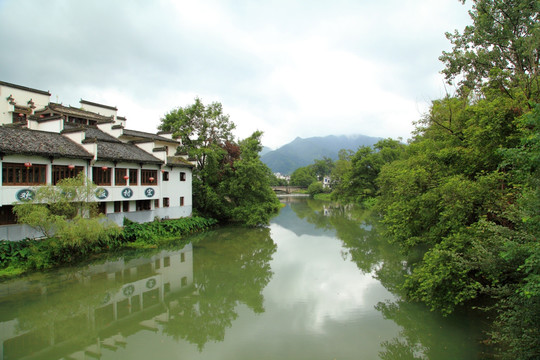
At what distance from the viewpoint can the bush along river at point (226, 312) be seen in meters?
8.77

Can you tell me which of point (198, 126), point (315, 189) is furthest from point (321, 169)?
point (198, 126)

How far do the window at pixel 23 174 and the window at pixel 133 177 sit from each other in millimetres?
5842

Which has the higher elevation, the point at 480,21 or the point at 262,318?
the point at 480,21

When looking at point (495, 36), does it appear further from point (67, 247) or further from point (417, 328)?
point (67, 247)

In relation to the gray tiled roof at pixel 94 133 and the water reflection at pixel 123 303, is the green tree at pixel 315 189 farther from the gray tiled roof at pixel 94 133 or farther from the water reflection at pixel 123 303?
the water reflection at pixel 123 303

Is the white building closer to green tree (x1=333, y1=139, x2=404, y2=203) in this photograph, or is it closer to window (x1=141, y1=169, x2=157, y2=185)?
window (x1=141, y1=169, x2=157, y2=185)

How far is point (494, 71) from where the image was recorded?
1012 centimetres

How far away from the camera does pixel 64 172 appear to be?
18.2m

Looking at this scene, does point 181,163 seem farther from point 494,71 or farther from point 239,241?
point 494,71

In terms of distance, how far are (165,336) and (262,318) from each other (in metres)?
3.19

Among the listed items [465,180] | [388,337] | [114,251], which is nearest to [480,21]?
[465,180]

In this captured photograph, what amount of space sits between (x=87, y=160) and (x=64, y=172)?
147 cm

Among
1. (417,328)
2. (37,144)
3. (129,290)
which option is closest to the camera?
(417,328)

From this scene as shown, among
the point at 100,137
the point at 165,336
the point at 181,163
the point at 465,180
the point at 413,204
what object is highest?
the point at 100,137
